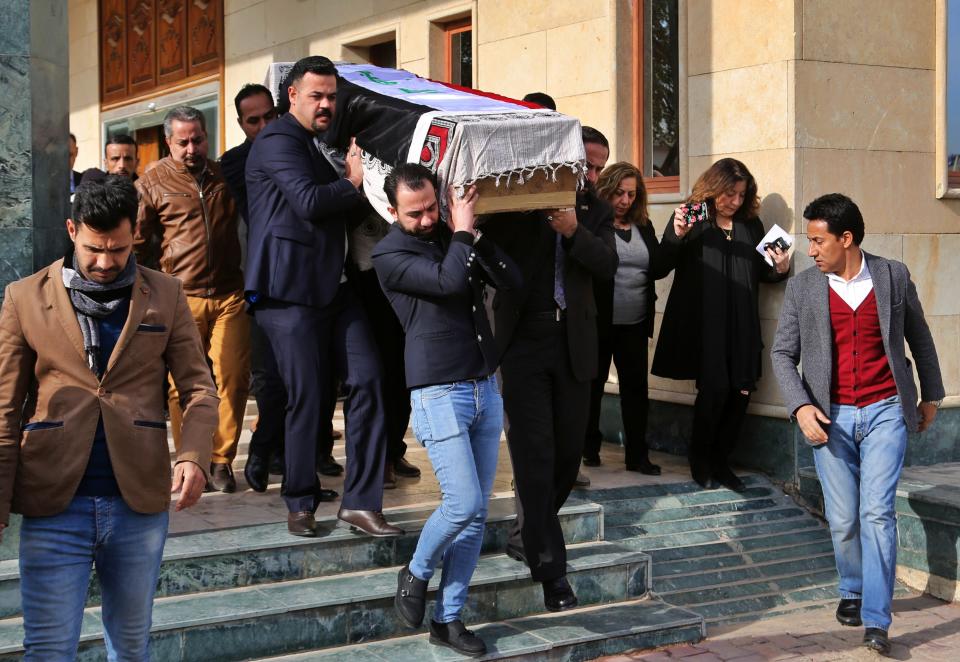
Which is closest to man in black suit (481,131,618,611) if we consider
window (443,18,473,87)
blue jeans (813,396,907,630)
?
blue jeans (813,396,907,630)

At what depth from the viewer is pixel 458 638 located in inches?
207

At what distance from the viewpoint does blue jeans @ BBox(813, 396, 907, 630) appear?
19.3 ft

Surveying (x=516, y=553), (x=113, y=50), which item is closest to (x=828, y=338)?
(x=516, y=553)

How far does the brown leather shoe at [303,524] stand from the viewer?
571 cm

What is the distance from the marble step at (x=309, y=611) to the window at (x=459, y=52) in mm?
5119

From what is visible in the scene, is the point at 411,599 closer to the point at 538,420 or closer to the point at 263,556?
the point at 263,556

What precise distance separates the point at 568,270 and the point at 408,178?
1008 millimetres

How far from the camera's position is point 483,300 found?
5.35 meters

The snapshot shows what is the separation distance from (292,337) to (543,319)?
109 centimetres

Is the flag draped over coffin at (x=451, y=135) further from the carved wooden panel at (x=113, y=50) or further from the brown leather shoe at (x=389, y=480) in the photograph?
the carved wooden panel at (x=113, y=50)

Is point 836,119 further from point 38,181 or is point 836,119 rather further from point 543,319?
point 38,181

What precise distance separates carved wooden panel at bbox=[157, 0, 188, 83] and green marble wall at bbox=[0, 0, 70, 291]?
8573 millimetres

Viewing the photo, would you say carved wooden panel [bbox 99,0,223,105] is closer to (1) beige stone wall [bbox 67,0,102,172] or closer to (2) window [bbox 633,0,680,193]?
(1) beige stone wall [bbox 67,0,102,172]

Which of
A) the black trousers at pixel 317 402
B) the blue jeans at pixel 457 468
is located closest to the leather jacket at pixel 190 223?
the black trousers at pixel 317 402
